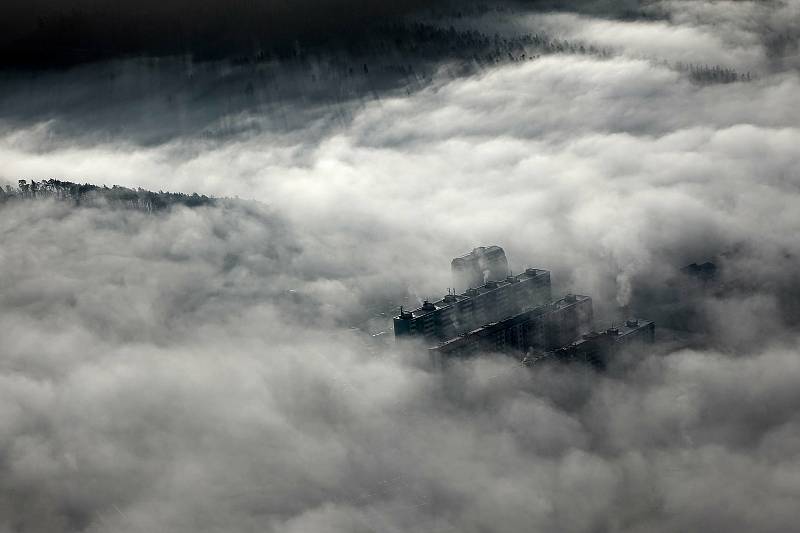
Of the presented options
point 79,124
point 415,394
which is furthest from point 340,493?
point 79,124

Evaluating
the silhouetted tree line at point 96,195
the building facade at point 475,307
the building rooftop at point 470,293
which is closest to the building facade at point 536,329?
the building facade at point 475,307

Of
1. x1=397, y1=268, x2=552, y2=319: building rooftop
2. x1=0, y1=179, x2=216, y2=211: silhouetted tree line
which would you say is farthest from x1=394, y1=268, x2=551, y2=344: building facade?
x1=0, y1=179, x2=216, y2=211: silhouetted tree line

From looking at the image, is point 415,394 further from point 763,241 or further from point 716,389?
point 763,241

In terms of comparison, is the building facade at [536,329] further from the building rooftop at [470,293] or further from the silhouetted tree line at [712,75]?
the silhouetted tree line at [712,75]

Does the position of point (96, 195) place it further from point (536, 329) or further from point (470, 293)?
point (536, 329)

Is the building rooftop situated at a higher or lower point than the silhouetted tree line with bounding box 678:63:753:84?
lower

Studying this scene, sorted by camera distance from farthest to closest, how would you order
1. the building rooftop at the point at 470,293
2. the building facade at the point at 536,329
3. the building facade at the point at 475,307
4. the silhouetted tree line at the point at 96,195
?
the silhouetted tree line at the point at 96,195
the building rooftop at the point at 470,293
the building facade at the point at 536,329
the building facade at the point at 475,307

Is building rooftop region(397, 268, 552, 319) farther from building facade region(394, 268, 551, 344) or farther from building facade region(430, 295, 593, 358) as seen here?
building facade region(430, 295, 593, 358)

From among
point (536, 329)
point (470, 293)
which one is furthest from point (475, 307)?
point (536, 329)

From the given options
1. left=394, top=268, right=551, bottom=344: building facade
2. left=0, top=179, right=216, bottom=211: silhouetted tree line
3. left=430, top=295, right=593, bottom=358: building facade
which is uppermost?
left=0, top=179, right=216, bottom=211: silhouetted tree line
